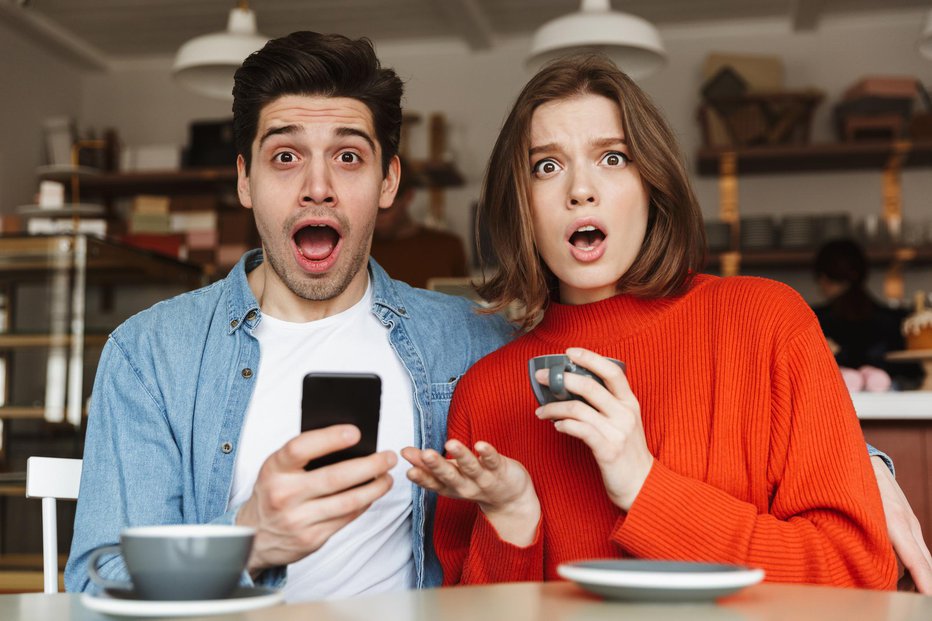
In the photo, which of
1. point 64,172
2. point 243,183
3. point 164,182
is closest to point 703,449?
point 243,183

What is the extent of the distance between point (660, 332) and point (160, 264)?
2.28 metres

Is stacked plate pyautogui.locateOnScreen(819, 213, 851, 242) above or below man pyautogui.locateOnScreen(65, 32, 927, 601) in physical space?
above

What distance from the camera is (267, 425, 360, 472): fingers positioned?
3.44ft

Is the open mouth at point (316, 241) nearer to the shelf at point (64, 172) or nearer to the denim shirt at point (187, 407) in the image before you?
the denim shirt at point (187, 407)

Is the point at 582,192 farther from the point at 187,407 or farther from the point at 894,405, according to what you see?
the point at 894,405

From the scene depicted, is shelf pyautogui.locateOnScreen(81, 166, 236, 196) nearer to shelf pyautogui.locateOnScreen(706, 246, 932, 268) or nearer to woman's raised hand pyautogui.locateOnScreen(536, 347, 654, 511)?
shelf pyautogui.locateOnScreen(706, 246, 932, 268)

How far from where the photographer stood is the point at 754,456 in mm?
1368

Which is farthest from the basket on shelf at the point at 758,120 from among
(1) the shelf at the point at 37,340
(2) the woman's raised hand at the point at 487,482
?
(2) the woman's raised hand at the point at 487,482

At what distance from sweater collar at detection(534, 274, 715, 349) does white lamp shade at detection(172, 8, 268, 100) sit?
206 cm

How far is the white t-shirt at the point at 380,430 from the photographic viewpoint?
4.96 ft

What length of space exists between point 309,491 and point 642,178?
2.47 feet

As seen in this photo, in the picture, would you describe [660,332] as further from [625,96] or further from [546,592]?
[546,592]

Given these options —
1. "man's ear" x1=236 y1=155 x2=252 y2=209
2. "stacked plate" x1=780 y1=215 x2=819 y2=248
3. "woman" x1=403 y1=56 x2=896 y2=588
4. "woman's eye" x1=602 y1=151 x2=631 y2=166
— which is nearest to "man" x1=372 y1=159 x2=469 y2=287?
"stacked plate" x1=780 y1=215 x2=819 y2=248

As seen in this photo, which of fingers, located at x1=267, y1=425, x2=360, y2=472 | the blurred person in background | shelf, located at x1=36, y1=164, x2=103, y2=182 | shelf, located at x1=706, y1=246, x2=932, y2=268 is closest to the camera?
fingers, located at x1=267, y1=425, x2=360, y2=472
